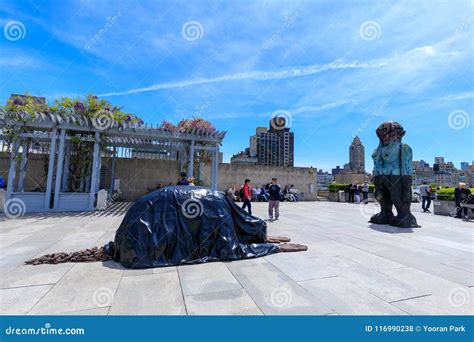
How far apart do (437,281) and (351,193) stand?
15693mm

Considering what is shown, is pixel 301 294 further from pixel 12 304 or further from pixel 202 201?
pixel 12 304

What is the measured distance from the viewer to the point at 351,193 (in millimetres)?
17672

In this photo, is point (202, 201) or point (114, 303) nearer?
point (114, 303)

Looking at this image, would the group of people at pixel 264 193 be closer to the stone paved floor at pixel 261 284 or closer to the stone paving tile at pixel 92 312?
the stone paved floor at pixel 261 284

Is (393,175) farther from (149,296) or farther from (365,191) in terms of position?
(365,191)

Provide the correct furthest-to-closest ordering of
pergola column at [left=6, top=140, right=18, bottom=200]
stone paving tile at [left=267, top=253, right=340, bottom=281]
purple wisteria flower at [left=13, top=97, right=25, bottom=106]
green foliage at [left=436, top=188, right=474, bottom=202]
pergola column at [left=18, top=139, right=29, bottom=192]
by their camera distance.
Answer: green foliage at [left=436, top=188, right=474, bottom=202] < pergola column at [left=18, top=139, right=29, bottom=192] < purple wisteria flower at [left=13, top=97, right=25, bottom=106] < pergola column at [left=6, top=140, right=18, bottom=200] < stone paving tile at [left=267, top=253, right=340, bottom=281]

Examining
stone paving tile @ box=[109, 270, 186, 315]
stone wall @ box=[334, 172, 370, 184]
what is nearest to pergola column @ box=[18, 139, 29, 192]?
stone paving tile @ box=[109, 270, 186, 315]

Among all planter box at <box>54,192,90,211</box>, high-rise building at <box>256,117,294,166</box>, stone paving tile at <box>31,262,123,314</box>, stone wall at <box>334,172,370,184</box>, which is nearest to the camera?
stone paving tile at <box>31,262,123,314</box>

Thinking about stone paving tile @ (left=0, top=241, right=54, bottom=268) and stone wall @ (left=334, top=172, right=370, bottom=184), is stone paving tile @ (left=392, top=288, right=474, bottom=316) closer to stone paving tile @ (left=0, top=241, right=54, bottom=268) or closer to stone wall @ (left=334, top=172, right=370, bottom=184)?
stone paving tile @ (left=0, top=241, right=54, bottom=268)

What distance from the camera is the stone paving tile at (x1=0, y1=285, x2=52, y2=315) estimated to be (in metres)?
2.35

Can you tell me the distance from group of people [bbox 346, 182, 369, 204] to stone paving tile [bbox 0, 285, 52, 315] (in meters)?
18.1
